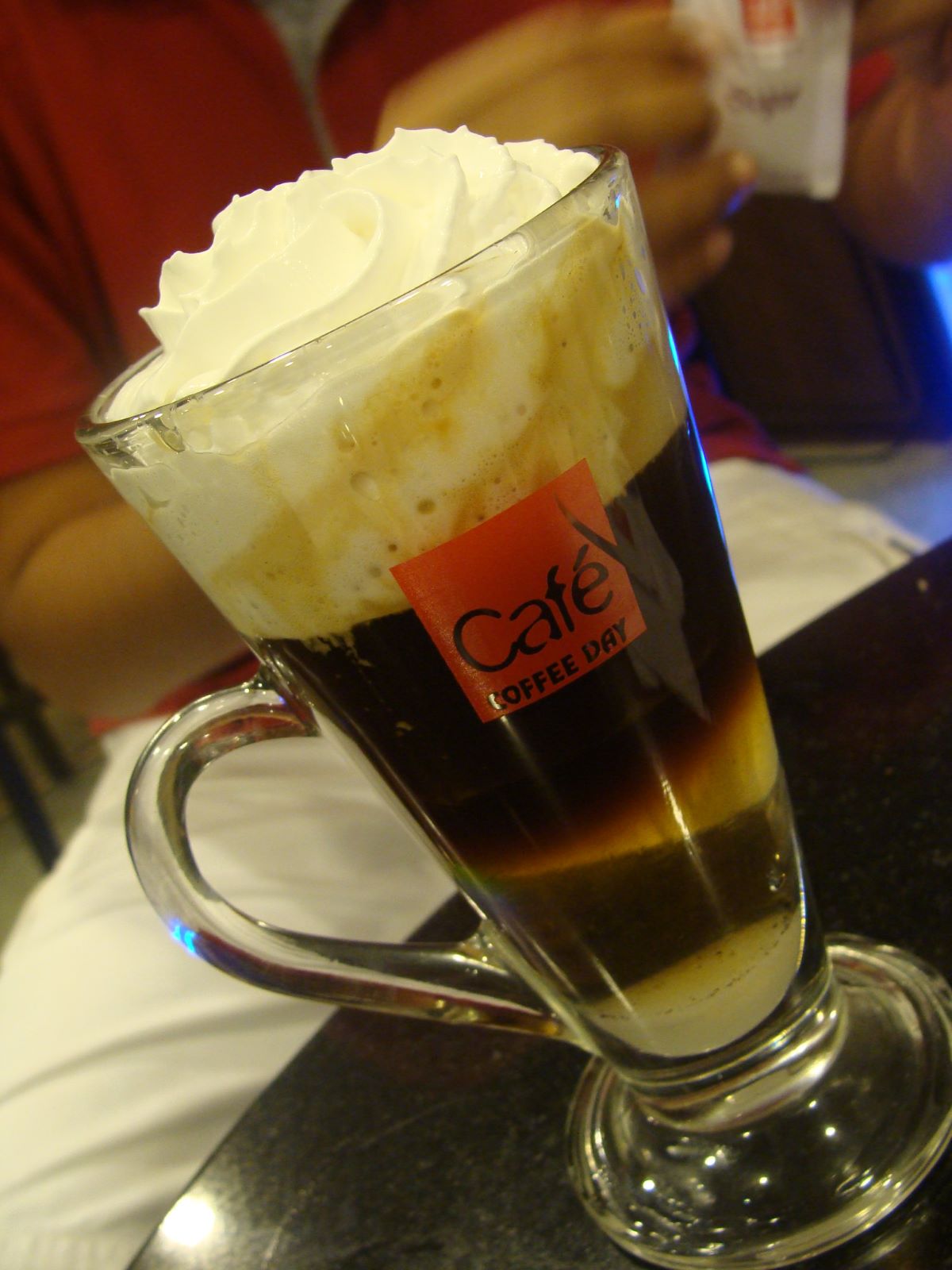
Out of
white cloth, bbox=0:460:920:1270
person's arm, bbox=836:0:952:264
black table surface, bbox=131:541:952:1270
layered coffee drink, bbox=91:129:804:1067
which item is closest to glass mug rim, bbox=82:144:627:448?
layered coffee drink, bbox=91:129:804:1067

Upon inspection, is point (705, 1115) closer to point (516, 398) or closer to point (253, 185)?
point (516, 398)

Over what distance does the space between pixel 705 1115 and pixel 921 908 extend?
149 millimetres

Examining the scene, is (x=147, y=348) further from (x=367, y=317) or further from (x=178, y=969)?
(x=367, y=317)

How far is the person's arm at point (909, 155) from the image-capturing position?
121cm

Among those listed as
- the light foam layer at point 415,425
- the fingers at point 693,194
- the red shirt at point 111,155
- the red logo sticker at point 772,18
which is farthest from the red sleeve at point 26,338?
the light foam layer at point 415,425

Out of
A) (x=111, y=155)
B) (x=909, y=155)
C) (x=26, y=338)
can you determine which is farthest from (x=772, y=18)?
(x=26, y=338)

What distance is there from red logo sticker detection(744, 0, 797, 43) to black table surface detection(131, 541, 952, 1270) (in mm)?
513

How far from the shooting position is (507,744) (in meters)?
0.39

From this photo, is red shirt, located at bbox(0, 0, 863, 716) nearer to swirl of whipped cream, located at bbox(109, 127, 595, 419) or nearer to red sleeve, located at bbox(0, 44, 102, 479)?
red sleeve, located at bbox(0, 44, 102, 479)

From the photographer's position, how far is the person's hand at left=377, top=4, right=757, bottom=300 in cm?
95

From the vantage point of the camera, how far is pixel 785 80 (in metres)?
0.89

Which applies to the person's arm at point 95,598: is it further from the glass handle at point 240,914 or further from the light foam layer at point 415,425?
the light foam layer at point 415,425

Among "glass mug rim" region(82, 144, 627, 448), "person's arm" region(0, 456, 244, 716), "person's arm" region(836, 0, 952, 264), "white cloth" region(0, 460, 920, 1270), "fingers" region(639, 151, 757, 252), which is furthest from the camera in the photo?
"person's arm" region(836, 0, 952, 264)

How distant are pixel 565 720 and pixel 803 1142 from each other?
250mm
